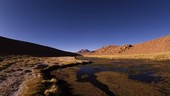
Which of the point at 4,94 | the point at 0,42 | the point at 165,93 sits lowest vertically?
the point at 4,94

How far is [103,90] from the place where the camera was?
17.9 metres

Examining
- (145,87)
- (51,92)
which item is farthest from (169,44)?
(51,92)

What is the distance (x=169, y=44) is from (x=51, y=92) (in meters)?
119

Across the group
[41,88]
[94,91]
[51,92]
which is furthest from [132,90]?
[41,88]

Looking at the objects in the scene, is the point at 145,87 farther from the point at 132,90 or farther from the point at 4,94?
the point at 4,94

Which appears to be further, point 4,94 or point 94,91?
point 94,91

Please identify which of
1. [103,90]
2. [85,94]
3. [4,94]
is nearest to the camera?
[4,94]

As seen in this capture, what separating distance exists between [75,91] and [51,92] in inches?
116

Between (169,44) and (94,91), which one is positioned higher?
(169,44)

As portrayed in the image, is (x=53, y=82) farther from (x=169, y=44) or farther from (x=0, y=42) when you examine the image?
(x=169, y=44)

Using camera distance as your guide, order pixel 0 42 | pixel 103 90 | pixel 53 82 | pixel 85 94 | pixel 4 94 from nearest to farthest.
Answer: pixel 4 94 → pixel 85 94 → pixel 103 90 → pixel 53 82 → pixel 0 42

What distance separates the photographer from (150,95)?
50.9 ft

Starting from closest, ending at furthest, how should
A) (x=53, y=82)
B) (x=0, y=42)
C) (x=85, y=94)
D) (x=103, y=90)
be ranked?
(x=85, y=94) → (x=103, y=90) → (x=53, y=82) → (x=0, y=42)

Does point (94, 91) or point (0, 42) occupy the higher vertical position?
point (0, 42)
